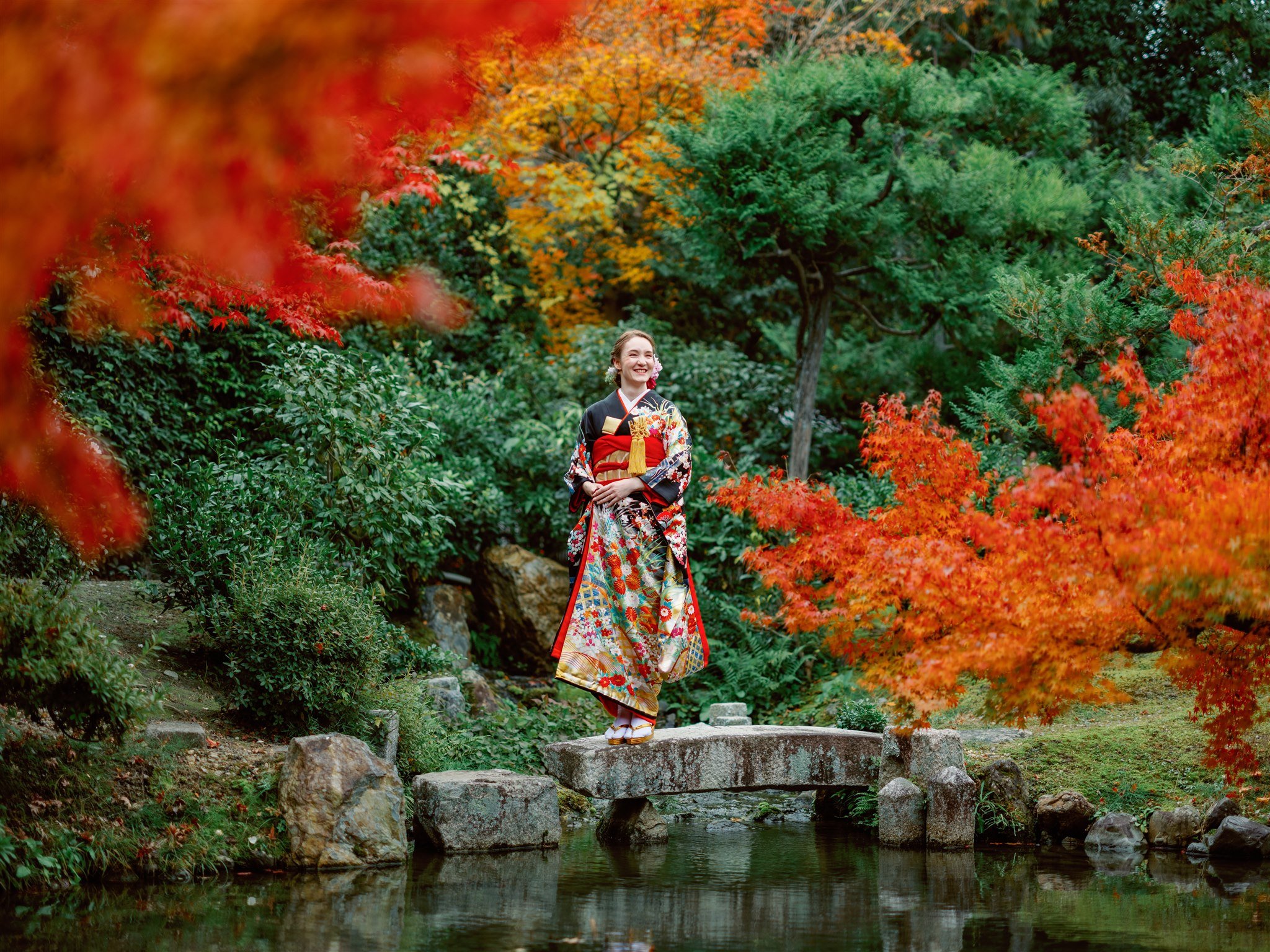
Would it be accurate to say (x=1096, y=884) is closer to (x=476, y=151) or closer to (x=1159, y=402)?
(x=1159, y=402)

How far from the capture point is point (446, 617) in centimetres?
998

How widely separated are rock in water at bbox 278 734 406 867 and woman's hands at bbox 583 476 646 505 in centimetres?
157

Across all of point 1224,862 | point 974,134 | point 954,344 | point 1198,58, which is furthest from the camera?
point 1198,58

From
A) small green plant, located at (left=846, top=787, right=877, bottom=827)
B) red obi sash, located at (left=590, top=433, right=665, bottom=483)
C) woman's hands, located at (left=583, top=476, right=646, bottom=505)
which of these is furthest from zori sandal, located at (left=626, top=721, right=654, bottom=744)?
small green plant, located at (left=846, top=787, right=877, bottom=827)

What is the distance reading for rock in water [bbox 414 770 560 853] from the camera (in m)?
5.59

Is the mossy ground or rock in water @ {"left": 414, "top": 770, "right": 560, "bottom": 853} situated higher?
the mossy ground

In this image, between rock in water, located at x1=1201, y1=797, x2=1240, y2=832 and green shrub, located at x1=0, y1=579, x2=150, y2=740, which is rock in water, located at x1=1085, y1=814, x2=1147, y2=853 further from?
green shrub, located at x1=0, y1=579, x2=150, y2=740

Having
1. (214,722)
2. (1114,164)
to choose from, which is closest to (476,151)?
(1114,164)

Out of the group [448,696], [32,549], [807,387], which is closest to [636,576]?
[448,696]

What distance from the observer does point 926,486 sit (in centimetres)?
587

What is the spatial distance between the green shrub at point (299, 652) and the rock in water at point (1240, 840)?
4.14 m

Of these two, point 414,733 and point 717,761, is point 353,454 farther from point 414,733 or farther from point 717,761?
point 717,761

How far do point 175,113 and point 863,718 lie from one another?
16.9 ft

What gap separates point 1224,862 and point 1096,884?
98 cm
